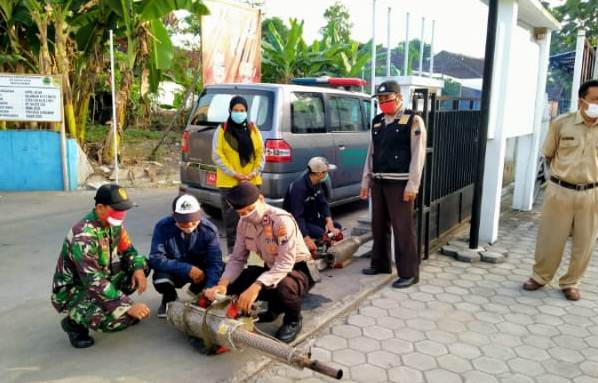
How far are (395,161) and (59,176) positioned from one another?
6471 mm

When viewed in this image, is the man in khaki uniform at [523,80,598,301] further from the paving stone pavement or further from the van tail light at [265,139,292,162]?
the van tail light at [265,139,292,162]

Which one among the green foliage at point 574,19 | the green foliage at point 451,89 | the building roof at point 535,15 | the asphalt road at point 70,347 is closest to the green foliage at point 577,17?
the green foliage at point 574,19

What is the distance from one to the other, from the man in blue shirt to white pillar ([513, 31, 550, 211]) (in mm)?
5716

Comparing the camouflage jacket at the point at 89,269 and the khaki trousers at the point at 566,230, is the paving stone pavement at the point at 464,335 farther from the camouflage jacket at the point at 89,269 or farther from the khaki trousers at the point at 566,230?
the camouflage jacket at the point at 89,269

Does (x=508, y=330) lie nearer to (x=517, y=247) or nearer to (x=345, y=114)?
(x=517, y=247)

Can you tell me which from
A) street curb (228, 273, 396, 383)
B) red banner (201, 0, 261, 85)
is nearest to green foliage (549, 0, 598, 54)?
red banner (201, 0, 261, 85)

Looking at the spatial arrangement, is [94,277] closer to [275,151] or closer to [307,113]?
[275,151]

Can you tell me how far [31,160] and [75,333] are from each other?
6.09 m

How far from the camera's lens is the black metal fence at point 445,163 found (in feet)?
15.6

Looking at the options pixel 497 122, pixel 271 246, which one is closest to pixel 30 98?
pixel 271 246

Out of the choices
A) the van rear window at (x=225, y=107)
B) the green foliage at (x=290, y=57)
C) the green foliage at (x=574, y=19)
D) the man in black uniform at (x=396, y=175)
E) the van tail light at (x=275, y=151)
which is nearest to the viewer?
the man in black uniform at (x=396, y=175)

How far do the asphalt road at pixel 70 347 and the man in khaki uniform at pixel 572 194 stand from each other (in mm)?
1782

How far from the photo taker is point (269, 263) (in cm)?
338

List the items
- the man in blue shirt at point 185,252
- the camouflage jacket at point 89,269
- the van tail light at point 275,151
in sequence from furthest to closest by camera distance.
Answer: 1. the van tail light at point 275,151
2. the man in blue shirt at point 185,252
3. the camouflage jacket at point 89,269
